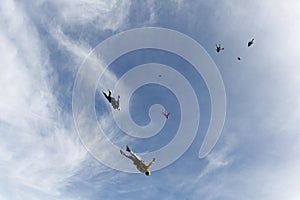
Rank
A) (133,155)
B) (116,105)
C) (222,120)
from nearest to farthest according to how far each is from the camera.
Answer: (133,155)
(116,105)
(222,120)

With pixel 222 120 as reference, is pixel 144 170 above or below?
below

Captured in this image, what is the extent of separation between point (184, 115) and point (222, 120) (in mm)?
7145

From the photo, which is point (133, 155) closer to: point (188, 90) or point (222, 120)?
point (188, 90)

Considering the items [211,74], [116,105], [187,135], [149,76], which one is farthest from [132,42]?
[187,135]

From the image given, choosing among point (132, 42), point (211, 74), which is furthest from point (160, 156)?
point (132, 42)

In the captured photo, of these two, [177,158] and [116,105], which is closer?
[116,105]

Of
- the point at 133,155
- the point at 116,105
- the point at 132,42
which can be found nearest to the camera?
the point at 133,155

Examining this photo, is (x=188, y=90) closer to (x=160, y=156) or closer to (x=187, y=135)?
(x=187, y=135)

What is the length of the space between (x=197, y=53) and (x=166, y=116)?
36.4 feet

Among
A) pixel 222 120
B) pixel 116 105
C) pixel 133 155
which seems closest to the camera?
pixel 133 155

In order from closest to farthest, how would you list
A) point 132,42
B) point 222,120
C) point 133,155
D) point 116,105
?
point 133,155 → point 116,105 → point 132,42 → point 222,120

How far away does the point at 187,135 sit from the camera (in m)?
47.5

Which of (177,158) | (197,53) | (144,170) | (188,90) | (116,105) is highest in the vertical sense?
(197,53)

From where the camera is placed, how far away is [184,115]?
48312mm
